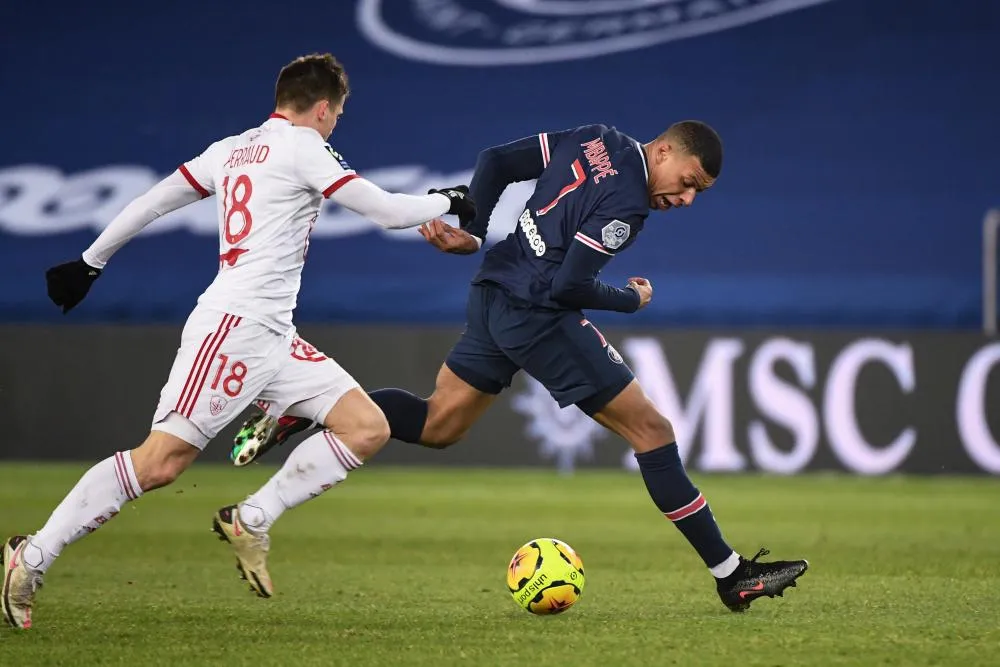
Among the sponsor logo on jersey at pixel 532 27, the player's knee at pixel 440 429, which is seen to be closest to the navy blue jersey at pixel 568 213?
the player's knee at pixel 440 429

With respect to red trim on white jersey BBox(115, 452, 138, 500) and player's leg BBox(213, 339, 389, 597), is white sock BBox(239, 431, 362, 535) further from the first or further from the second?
red trim on white jersey BBox(115, 452, 138, 500)

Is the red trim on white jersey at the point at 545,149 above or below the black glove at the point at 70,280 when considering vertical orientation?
above

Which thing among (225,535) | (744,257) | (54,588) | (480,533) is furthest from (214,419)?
(744,257)

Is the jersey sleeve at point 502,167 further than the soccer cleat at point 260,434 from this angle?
Yes

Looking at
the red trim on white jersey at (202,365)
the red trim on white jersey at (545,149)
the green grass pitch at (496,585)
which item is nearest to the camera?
the green grass pitch at (496,585)

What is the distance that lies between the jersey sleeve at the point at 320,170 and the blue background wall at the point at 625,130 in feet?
32.9

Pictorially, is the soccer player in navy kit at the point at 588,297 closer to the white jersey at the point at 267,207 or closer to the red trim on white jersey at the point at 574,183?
the red trim on white jersey at the point at 574,183

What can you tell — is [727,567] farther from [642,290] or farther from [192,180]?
[192,180]

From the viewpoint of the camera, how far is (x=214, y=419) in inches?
202

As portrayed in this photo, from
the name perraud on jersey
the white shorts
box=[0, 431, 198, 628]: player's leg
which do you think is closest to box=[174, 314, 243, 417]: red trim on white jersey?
the white shorts

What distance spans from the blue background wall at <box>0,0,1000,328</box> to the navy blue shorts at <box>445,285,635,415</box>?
9.15 meters

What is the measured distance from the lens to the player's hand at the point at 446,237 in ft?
18.7

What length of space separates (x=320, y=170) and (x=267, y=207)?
8.8 inches

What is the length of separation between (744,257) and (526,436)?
3.09m
